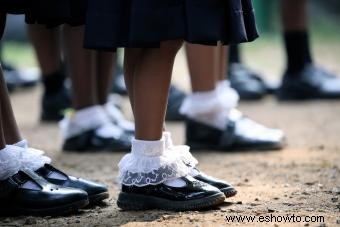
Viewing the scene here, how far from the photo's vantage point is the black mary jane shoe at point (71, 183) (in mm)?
2006

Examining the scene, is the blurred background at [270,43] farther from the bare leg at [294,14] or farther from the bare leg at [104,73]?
the bare leg at [104,73]

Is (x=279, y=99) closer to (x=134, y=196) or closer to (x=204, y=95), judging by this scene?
(x=204, y=95)

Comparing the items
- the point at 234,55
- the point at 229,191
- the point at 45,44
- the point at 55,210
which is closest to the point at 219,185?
the point at 229,191

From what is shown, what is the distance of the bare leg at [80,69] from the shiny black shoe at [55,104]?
700 mm

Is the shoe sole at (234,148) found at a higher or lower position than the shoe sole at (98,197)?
lower

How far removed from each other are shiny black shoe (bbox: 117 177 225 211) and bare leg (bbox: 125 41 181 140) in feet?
0.52

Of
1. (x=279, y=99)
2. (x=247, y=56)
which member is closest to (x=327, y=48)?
(x=247, y=56)

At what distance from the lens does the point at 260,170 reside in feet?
8.25

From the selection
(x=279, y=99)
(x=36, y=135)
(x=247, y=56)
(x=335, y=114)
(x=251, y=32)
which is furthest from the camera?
(x=247, y=56)

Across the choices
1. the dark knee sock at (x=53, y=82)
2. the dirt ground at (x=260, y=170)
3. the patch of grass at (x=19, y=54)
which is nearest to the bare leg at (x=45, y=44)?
the dark knee sock at (x=53, y=82)

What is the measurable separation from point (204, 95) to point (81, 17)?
84cm

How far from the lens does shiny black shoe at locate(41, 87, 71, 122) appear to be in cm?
353

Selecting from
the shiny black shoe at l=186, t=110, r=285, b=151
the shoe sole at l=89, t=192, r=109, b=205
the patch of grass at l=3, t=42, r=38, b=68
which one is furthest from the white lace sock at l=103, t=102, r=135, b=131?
the patch of grass at l=3, t=42, r=38, b=68

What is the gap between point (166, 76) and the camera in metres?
1.89
